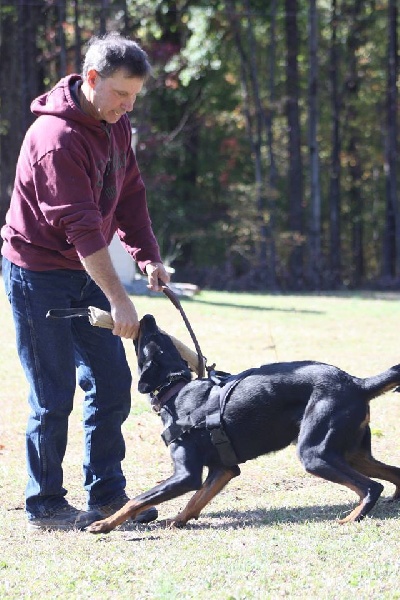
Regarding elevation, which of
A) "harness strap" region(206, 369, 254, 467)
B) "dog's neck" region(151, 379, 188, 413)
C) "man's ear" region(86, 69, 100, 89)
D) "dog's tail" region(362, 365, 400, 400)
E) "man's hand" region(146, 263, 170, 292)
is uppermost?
"man's ear" region(86, 69, 100, 89)

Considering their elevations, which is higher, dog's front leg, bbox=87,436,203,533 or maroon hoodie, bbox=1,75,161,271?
maroon hoodie, bbox=1,75,161,271

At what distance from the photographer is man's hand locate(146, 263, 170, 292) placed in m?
5.19

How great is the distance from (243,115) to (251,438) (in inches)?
928

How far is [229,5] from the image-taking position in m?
25.8

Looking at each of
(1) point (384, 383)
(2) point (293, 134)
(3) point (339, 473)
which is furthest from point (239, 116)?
(3) point (339, 473)

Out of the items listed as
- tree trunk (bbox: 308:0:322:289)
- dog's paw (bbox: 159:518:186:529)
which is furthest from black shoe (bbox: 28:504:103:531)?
tree trunk (bbox: 308:0:322:289)

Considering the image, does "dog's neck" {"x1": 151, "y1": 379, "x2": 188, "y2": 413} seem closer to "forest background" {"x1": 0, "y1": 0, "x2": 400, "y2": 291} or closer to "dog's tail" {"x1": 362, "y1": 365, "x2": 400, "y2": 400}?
"dog's tail" {"x1": 362, "y1": 365, "x2": 400, "y2": 400}

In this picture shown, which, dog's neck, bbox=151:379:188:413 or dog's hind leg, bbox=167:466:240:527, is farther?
dog's neck, bbox=151:379:188:413

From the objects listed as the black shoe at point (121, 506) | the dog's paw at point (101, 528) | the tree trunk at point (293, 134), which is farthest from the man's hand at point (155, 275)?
the tree trunk at point (293, 134)

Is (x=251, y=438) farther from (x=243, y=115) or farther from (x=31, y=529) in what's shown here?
(x=243, y=115)

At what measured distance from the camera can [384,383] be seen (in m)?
4.74

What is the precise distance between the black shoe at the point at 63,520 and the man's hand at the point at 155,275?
1228 millimetres

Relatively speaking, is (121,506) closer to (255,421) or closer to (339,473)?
(255,421)

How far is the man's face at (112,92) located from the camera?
448 cm
